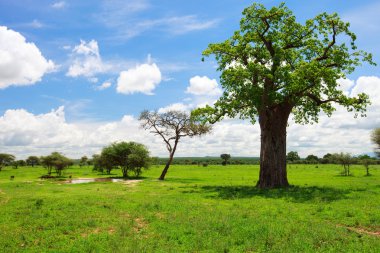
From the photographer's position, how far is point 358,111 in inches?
1205

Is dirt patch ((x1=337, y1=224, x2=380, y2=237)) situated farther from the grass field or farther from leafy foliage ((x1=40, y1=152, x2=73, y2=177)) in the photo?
leafy foliage ((x1=40, y1=152, x2=73, y2=177))

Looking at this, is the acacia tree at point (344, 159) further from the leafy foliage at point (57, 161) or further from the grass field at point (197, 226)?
the leafy foliage at point (57, 161)

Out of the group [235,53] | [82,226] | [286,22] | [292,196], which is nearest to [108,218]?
[82,226]

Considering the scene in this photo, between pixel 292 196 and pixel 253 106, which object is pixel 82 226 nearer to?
pixel 292 196

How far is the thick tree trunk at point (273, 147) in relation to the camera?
31.3 m

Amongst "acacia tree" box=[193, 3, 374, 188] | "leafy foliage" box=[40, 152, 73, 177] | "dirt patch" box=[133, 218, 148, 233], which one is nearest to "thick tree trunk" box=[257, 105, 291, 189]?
"acacia tree" box=[193, 3, 374, 188]

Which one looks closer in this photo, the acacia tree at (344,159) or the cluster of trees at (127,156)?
the cluster of trees at (127,156)

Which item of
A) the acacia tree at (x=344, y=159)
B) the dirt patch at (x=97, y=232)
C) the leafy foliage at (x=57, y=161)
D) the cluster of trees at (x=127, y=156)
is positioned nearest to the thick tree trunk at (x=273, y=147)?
the dirt patch at (x=97, y=232)

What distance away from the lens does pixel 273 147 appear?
31266mm

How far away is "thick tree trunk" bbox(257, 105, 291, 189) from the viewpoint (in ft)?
103

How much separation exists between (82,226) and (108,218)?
1.90m

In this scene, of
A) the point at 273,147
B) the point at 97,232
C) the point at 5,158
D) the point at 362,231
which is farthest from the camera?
the point at 5,158

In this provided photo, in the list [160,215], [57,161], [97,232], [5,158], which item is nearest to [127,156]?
[57,161]

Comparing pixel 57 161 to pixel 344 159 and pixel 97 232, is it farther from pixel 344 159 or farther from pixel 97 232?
pixel 97 232
